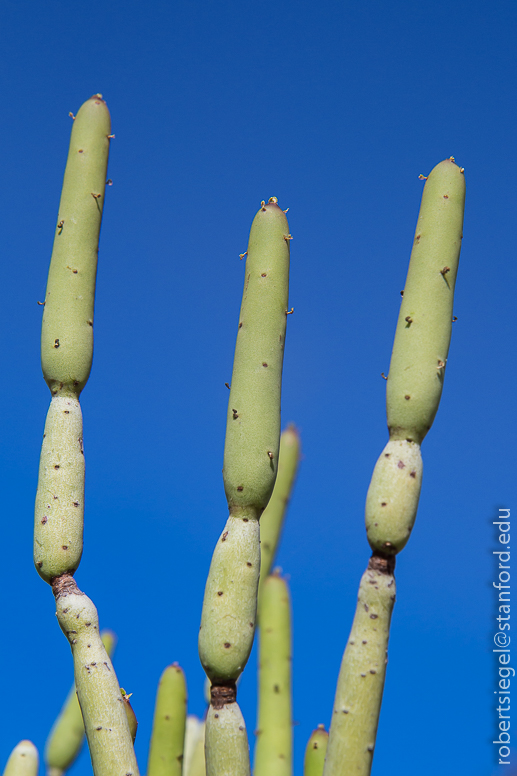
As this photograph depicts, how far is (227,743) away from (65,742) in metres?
2.48

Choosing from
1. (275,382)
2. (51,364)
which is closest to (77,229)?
(51,364)

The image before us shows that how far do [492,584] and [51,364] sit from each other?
290 cm

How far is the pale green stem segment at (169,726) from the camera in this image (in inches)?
162

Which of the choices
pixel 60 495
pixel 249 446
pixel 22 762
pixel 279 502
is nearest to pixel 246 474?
pixel 249 446

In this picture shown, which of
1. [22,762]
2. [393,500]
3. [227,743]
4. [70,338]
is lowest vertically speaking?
[227,743]

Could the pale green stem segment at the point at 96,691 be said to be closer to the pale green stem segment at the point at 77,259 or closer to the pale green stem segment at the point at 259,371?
the pale green stem segment at the point at 259,371

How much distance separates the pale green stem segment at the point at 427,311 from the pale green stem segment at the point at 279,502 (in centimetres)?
172

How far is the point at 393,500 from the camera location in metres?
3.12

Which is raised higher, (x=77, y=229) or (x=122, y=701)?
(x=77, y=229)

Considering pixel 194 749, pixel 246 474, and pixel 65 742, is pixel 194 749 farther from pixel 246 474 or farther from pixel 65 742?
pixel 246 474

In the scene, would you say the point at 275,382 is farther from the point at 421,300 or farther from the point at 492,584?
the point at 492,584

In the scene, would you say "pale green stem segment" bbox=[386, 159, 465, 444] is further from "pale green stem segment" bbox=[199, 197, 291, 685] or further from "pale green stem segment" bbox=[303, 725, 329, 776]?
"pale green stem segment" bbox=[303, 725, 329, 776]

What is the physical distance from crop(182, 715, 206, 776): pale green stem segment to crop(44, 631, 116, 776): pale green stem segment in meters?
0.69

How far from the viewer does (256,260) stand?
3.53 meters
